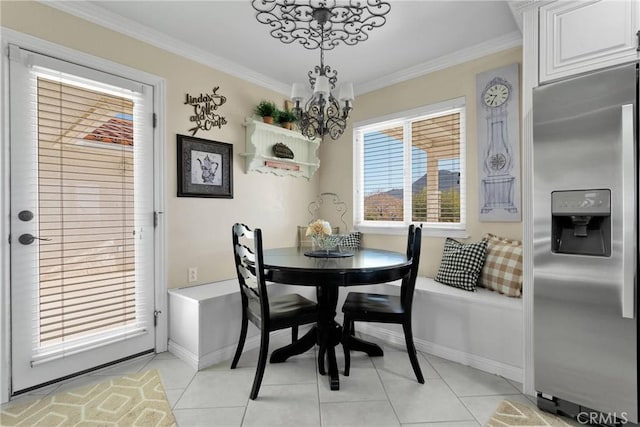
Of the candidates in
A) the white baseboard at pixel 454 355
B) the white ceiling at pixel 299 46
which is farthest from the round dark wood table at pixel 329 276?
the white ceiling at pixel 299 46

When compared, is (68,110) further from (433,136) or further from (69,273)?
(433,136)

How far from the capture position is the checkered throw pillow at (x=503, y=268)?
2373 mm

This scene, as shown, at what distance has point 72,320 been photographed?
2.19 m

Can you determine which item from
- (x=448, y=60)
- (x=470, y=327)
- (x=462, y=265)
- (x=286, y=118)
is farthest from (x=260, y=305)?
(x=448, y=60)

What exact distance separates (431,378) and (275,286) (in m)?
1.42

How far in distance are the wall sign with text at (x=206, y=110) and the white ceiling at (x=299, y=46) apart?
296mm

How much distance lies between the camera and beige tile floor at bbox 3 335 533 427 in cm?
179

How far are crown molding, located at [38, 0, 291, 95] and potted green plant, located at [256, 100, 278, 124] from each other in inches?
10.2

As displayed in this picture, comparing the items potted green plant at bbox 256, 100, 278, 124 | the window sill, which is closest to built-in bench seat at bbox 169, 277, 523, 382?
the window sill

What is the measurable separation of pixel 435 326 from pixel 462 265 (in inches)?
20.7

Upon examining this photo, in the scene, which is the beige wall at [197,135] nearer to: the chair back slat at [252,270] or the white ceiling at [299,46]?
the white ceiling at [299,46]

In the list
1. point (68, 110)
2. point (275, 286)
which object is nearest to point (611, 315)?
point (275, 286)

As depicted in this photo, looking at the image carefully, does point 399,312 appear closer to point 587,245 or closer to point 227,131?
point 587,245

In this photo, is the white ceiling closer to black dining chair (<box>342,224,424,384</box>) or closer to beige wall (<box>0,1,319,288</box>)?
beige wall (<box>0,1,319,288</box>)
